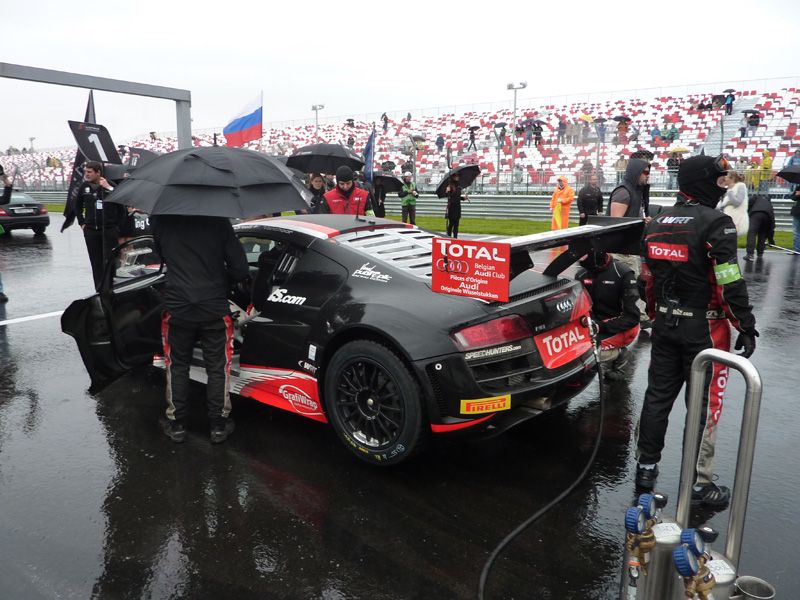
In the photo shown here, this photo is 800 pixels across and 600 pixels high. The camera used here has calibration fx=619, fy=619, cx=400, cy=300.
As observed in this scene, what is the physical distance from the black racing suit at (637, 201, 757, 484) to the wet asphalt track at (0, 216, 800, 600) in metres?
0.37

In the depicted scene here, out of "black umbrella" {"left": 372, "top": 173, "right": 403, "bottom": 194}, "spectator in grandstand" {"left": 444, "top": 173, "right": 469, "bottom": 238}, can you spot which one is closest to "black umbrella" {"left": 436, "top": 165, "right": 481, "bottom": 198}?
"spectator in grandstand" {"left": 444, "top": 173, "right": 469, "bottom": 238}

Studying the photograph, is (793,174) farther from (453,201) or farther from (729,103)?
(729,103)

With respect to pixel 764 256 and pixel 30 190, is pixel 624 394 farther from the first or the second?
pixel 30 190

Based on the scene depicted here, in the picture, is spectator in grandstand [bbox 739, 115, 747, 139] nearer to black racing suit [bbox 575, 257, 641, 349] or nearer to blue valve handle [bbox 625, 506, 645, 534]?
black racing suit [bbox 575, 257, 641, 349]

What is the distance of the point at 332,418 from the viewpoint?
11.6 ft

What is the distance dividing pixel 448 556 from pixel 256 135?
12.0 m

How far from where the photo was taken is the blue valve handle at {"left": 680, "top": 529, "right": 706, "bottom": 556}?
1849 millimetres

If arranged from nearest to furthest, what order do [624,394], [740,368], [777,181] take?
[740,368] < [624,394] < [777,181]

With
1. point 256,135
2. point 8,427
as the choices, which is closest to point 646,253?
point 8,427

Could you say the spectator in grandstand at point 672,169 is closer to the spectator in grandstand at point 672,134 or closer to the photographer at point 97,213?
the spectator in grandstand at point 672,134

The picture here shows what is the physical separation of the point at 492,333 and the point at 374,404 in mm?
749

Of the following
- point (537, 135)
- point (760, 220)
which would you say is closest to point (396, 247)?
point (760, 220)

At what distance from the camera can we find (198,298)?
12.2ft

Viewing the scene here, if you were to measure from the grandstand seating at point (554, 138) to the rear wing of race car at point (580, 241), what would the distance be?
20.6 metres
